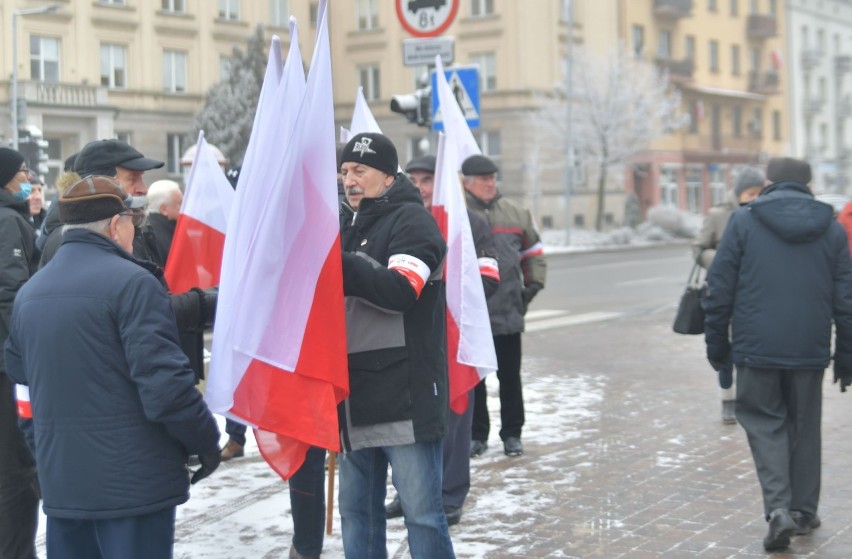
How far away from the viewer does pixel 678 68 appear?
A: 201 feet

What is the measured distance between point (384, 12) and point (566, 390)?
154 feet

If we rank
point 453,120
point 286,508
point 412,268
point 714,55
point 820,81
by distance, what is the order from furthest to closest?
1. point 820,81
2. point 714,55
3. point 453,120
4. point 286,508
5. point 412,268

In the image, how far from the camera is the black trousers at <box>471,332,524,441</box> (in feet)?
27.0

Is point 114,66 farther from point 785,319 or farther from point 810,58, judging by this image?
point 810,58

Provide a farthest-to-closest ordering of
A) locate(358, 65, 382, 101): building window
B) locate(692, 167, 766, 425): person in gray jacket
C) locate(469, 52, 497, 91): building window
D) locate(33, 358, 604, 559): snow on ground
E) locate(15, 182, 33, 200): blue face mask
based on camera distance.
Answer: locate(358, 65, 382, 101): building window < locate(469, 52, 497, 91): building window < locate(692, 167, 766, 425): person in gray jacket < locate(33, 358, 604, 559): snow on ground < locate(15, 182, 33, 200): blue face mask

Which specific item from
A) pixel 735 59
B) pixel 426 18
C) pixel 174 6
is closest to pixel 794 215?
pixel 426 18

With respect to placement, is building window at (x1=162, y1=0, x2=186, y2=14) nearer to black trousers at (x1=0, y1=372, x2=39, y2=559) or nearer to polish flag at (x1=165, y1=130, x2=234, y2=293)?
polish flag at (x1=165, y1=130, x2=234, y2=293)

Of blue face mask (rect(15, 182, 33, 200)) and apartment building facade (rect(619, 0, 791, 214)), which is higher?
apartment building facade (rect(619, 0, 791, 214))

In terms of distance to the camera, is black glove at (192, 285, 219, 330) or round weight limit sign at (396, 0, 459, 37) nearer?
black glove at (192, 285, 219, 330)

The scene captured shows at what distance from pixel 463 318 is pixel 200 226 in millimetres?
1740

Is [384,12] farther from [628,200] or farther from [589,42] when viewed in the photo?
[628,200]

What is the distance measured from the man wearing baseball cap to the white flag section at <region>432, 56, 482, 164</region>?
225cm

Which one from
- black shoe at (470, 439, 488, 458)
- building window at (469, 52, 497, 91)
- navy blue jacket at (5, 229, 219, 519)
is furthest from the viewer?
building window at (469, 52, 497, 91)

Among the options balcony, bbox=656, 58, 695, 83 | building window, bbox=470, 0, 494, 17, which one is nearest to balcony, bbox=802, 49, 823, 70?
balcony, bbox=656, 58, 695, 83
